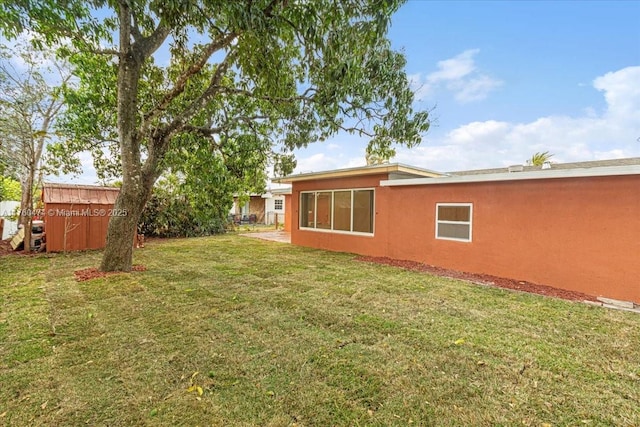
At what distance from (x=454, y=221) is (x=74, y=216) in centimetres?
1153

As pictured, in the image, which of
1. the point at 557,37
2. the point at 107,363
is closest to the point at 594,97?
the point at 557,37

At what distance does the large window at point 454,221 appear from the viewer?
288 inches

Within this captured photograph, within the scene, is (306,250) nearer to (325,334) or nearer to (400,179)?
(400,179)

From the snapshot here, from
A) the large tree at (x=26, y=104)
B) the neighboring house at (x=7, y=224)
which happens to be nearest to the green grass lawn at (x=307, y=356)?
the large tree at (x=26, y=104)

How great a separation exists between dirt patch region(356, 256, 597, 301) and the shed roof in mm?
9225

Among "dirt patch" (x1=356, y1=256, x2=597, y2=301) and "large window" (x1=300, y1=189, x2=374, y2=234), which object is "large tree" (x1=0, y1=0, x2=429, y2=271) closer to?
"large window" (x1=300, y1=189, x2=374, y2=234)

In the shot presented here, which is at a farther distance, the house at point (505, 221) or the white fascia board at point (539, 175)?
the house at point (505, 221)

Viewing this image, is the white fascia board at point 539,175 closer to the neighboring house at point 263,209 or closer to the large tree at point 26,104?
the large tree at point 26,104

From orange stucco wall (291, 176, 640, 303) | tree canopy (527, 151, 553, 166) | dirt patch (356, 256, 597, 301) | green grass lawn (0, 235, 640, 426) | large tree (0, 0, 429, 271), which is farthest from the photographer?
tree canopy (527, 151, 553, 166)

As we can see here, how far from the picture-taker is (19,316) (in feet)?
13.2

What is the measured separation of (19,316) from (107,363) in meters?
2.33

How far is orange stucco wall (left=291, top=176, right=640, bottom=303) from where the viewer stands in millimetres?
5191

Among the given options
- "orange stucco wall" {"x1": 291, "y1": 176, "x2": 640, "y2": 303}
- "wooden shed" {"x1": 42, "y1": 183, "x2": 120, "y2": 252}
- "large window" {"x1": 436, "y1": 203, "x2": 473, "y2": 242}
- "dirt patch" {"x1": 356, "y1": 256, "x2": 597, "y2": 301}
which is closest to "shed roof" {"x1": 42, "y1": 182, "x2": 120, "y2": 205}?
"wooden shed" {"x1": 42, "y1": 183, "x2": 120, "y2": 252}

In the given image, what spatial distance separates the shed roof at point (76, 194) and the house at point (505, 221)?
7752 millimetres
